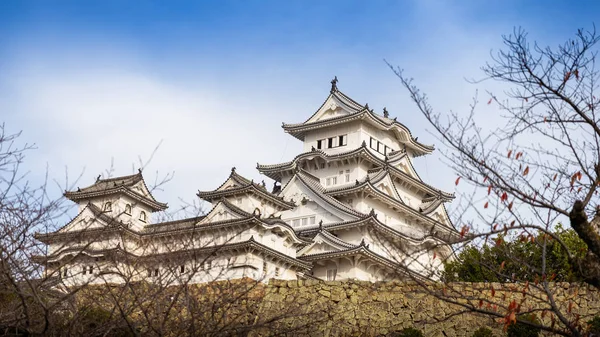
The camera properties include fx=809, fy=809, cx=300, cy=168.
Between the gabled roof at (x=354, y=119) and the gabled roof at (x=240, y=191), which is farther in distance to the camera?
the gabled roof at (x=354, y=119)

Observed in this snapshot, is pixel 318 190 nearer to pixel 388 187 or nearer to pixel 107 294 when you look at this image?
Result: pixel 388 187

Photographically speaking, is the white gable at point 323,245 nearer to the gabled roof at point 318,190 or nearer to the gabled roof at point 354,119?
the gabled roof at point 318,190

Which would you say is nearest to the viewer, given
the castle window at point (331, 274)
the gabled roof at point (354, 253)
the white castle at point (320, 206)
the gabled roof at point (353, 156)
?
the white castle at point (320, 206)

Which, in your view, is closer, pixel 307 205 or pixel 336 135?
pixel 307 205

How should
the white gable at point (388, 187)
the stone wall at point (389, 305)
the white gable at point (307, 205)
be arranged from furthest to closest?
1. the white gable at point (388, 187)
2. the white gable at point (307, 205)
3. the stone wall at point (389, 305)

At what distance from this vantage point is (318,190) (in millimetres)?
43562

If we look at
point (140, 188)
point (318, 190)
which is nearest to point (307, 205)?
point (318, 190)

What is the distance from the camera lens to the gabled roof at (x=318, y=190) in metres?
41.7

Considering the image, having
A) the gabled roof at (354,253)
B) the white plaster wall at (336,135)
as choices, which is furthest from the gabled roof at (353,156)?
the gabled roof at (354,253)

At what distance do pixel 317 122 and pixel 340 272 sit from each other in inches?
479

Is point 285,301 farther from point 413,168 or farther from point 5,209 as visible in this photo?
point 413,168

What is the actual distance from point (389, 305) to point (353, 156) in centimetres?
2539

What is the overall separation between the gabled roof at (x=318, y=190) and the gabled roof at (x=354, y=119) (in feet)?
13.7

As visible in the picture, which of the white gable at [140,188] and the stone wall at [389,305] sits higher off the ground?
the white gable at [140,188]
